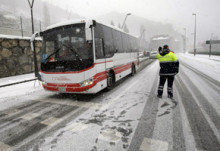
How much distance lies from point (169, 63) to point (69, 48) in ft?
12.0

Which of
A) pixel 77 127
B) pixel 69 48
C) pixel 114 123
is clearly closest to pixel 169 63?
pixel 114 123

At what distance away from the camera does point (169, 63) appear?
547 cm

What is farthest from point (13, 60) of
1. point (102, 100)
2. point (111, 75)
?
point (102, 100)

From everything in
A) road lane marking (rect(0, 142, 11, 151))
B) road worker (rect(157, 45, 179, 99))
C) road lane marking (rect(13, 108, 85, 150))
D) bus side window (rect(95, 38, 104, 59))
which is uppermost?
bus side window (rect(95, 38, 104, 59))

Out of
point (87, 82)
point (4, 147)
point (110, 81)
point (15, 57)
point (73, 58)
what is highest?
point (15, 57)

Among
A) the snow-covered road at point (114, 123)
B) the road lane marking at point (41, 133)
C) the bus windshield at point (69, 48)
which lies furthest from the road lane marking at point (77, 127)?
the bus windshield at point (69, 48)

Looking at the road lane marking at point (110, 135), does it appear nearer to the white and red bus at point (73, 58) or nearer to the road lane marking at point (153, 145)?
the road lane marking at point (153, 145)

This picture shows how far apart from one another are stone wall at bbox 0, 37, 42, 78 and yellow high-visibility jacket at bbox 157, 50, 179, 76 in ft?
35.0

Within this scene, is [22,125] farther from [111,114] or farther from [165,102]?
[165,102]

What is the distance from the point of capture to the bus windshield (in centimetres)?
533

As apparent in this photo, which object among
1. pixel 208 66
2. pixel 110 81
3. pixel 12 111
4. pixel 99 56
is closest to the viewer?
pixel 12 111

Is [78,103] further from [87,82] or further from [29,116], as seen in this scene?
[29,116]

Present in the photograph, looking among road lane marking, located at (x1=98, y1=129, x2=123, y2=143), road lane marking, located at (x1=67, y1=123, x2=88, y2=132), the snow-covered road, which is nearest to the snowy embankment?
the snow-covered road

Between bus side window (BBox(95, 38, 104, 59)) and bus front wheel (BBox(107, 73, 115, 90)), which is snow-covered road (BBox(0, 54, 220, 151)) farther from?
bus side window (BBox(95, 38, 104, 59))
